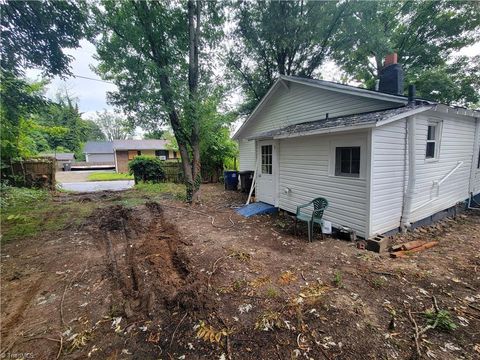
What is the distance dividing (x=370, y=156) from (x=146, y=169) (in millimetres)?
13063

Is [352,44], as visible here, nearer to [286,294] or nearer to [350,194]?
[350,194]

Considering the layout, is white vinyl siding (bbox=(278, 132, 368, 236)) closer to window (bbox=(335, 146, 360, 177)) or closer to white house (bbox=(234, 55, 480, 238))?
white house (bbox=(234, 55, 480, 238))

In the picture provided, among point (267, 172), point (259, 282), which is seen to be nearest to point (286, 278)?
point (259, 282)

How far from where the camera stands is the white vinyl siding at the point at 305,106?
6152 millimetres

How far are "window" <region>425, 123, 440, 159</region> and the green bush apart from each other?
13.5m

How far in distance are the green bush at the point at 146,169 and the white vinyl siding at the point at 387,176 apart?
1278cm

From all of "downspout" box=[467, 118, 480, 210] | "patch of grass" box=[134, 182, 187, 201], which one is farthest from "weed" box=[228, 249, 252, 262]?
"downspout" box=[467, 118, 480, 210]

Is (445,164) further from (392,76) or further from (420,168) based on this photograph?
(392,76)

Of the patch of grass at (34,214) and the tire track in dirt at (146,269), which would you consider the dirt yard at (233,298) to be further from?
the patch of grass at (34,214)

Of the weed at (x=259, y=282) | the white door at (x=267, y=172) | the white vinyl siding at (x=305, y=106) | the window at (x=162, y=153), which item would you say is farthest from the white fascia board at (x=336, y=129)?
the window at (x=162, y=153)

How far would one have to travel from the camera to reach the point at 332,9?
1041cm

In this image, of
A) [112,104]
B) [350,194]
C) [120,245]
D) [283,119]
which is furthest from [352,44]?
[120,245]

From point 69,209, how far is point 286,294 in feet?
28.1

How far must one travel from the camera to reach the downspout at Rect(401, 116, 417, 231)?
4820mm
